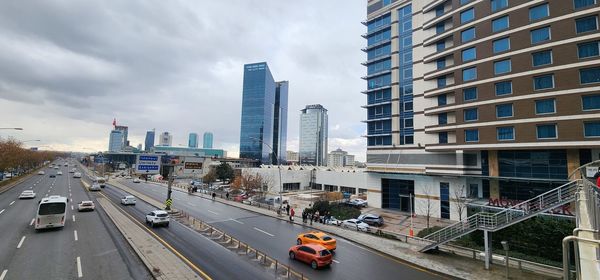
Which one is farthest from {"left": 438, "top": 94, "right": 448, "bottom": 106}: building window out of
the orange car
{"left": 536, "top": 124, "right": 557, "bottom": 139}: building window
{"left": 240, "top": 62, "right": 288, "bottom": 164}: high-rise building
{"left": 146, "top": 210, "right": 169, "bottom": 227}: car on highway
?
{"left": 240, "top": 62, "right": 288, "bottom": 164}: high-rise building

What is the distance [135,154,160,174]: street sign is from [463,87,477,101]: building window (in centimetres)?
4408

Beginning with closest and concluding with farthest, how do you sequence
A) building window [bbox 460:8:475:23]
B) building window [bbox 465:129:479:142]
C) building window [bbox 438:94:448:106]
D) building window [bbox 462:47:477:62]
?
1. building window [bbox 465:129:479:142]
2. building window [bbox 462:47:477:62]
3. building window [bbox 460:8:475:23]
4. building window [bbox 438:94:448:106]

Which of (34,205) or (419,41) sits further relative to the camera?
(419,41)

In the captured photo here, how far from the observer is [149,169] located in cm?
3734

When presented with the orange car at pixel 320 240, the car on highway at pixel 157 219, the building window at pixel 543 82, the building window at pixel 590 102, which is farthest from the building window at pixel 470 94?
the car on highway at pixel 157 219

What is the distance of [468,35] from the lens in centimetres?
4269

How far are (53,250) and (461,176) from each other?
47.8m

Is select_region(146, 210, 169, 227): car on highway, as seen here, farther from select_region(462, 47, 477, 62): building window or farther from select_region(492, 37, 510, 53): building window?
select_region(492, 37, 510, 53): building window

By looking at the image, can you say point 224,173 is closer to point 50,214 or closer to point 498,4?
point 50,214

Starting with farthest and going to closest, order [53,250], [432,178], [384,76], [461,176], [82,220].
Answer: [384,76]
[432,178]
[461,176]
[82,220]
[53,250]

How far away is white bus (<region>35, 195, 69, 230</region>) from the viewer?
25.1m

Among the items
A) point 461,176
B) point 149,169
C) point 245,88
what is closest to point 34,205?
point 149,169

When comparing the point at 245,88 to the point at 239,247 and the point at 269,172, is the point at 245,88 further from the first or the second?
the point at 239,247

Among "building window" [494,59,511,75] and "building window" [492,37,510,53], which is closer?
"building window" [494,59,511,75]
